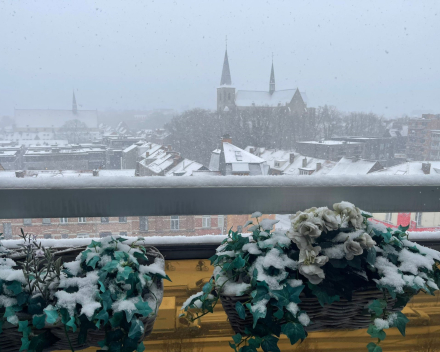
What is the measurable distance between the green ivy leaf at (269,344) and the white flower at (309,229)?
0.30 metres

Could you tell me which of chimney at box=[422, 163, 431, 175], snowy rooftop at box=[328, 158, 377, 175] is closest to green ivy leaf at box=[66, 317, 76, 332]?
snowy rooftop at box=[328, 158, 377, 175]

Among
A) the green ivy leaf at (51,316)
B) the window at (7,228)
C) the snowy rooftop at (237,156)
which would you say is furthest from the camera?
the snowy rooftop at (237,156)

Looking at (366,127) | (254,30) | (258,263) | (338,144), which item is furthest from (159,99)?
(258,263)

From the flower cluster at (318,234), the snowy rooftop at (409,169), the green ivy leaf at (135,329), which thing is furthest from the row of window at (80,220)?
the snowy rooftop at (409,169)

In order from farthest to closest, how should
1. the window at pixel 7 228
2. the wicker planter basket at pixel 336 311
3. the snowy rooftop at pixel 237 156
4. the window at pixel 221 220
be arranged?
the snowy rooftop at pixel 237 156, the window at pixel 221 220, the window at pixel 7 228, the wicker planter basket at pixel 336 311

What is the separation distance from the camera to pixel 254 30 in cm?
223

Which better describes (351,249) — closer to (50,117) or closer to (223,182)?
(223,182)

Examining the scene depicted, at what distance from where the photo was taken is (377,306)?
949 mm

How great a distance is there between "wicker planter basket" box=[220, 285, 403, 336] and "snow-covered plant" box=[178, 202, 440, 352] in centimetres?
1

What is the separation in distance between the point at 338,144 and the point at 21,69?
A: 2087 millimetres

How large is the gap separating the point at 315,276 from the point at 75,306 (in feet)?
2.15

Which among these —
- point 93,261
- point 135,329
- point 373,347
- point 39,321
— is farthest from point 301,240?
point 39,321

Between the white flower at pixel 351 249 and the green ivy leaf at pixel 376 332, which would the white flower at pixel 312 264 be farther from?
the green ivy leaf at pixel 376 332

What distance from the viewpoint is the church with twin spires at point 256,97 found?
2.30 metres
